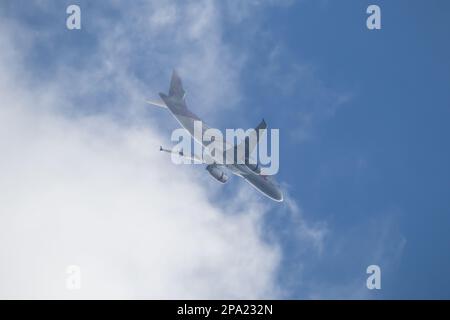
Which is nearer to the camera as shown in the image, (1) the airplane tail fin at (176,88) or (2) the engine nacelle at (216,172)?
(2) the engine nacelle at (216,172)

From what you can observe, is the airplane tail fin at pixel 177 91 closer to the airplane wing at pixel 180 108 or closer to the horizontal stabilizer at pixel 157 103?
the airplane wing at pixel 180 108

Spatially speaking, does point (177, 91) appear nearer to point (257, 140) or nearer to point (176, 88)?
point (176, 88)

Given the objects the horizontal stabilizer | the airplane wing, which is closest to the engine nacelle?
the airplane wing

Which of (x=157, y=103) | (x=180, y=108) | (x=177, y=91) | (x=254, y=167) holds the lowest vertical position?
(x=254, y=167)

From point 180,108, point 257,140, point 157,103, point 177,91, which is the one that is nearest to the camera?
point 257,140

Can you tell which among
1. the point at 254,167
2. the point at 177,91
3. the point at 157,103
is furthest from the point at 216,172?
the point at 177,91

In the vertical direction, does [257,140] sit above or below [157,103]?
below

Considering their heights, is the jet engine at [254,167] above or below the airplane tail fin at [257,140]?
below

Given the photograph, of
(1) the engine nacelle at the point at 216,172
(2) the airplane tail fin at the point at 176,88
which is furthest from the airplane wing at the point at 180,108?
(1) the engine nacelle at the point at 216,172

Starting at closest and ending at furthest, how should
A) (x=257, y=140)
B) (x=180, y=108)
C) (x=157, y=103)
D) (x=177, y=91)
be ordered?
1. (x=257, y=140)
2. (x=157, y=103)
3. (x=180, y=108)
4. (x=177, y=91)

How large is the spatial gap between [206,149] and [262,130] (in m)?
11.0

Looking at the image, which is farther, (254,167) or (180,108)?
(180,108)
